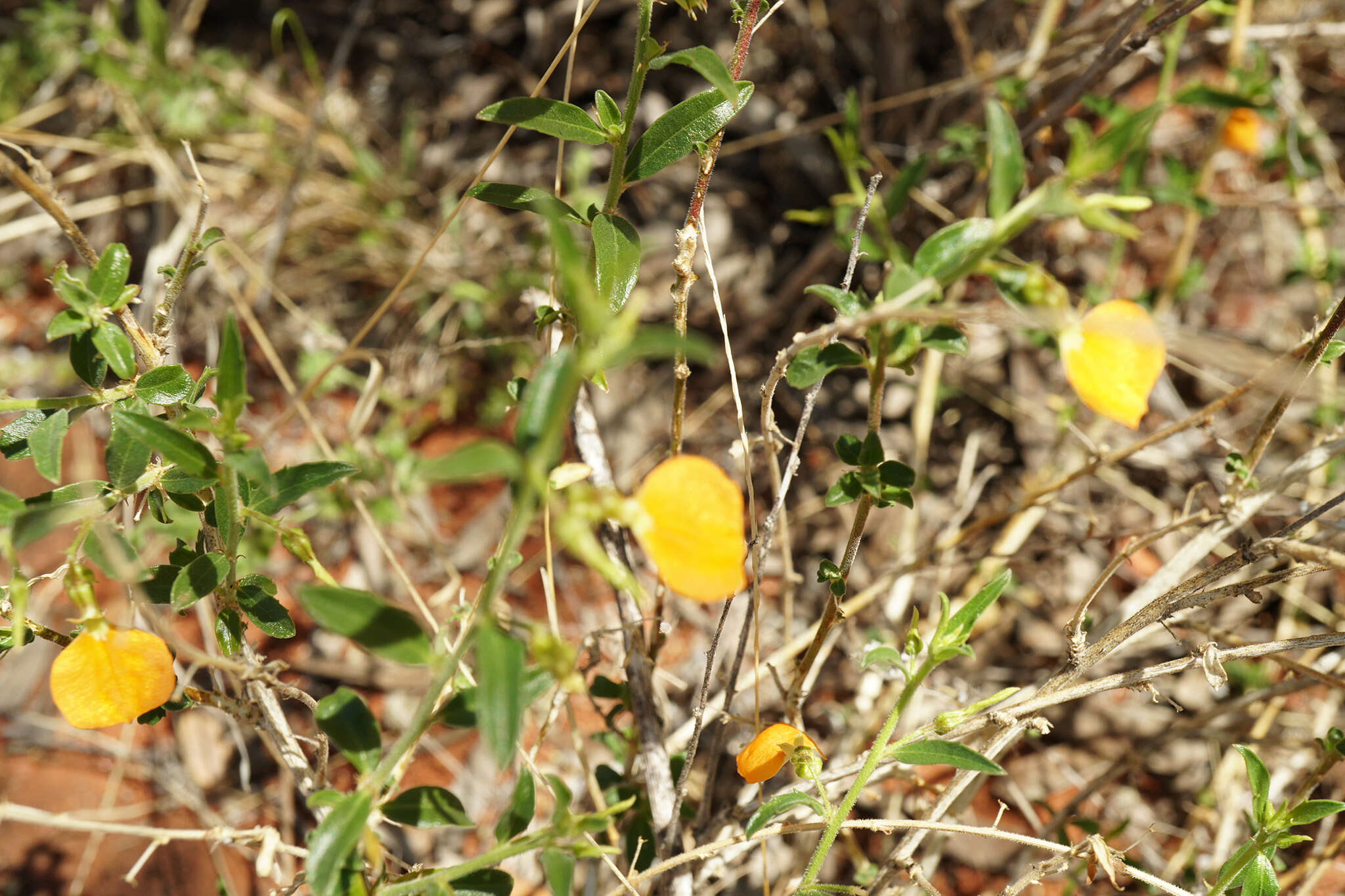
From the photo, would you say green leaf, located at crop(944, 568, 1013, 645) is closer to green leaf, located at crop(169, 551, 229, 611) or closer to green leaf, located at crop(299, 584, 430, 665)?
green leaf, located at crop(299, 584, 430, 665)

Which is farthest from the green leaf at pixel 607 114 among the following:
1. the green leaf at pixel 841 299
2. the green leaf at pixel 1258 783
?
the green leaf at pixel 1258 783

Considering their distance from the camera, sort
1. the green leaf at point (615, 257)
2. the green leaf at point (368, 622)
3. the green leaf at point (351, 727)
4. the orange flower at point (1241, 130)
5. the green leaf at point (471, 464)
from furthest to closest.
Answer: the orange flower at point (1241, 130)
the green leaf at point (615, 257)
the green leaf at point (351, 727)
the green leaf at point (368, 622)
the green leaf at point (471, 464)

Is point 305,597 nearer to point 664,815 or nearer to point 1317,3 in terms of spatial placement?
point 664,815

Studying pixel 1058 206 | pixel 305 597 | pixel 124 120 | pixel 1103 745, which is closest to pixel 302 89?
pixel 124 120

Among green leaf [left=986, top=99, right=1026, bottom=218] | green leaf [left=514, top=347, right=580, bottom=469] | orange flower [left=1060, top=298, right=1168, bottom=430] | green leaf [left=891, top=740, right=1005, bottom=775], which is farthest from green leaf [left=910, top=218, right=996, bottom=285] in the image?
green leaf [left=891, top=740, right=1005, bottom=775]

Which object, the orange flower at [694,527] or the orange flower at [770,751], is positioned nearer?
the orange flower at [694,527]

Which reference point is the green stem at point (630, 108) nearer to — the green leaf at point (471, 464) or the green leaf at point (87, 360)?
the green leaf at point (471, 464)
